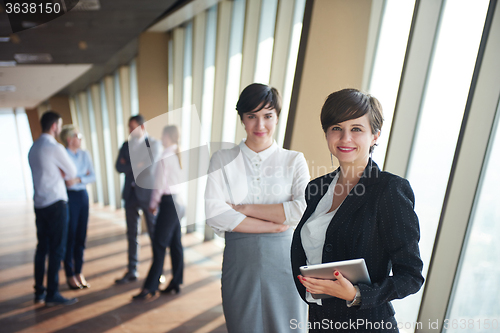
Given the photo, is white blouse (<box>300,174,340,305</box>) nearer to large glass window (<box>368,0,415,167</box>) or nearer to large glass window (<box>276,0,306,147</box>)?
large glass window (<box>368,0,415,167</box>)

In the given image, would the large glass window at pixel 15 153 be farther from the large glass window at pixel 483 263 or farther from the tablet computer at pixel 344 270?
the tablet computer at pixel 344 270

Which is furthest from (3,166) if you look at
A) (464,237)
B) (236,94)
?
(464,237)

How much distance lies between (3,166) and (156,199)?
15.8 meters

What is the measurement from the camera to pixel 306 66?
2891 mm

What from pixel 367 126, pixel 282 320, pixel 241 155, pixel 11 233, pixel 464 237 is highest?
pixel 367 126

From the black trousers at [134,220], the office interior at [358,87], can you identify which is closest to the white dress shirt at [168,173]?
the office interior at [358,87]

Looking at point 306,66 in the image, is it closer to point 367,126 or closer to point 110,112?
point 367,126

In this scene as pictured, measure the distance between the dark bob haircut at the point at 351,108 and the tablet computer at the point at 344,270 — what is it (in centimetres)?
48

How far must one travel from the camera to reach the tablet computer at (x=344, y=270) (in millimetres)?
1101

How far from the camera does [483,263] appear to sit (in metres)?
2.28

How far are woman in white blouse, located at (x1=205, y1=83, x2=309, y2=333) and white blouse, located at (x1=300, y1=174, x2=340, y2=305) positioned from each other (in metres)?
0.37

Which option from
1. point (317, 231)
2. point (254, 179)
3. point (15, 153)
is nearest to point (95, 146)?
point (15, 153)

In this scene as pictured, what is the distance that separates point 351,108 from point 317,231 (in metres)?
0.47

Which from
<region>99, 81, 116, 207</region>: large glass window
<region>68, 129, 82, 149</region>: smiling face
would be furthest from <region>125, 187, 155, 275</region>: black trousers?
<region>99, 81, 116, 207</region>: large glass window
